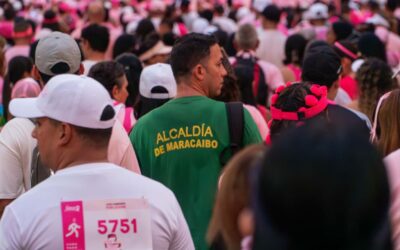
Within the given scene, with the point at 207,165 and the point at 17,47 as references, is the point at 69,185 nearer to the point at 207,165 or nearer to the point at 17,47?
the point at 207,165

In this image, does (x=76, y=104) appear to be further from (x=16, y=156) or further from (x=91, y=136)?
(x=16, y=156)

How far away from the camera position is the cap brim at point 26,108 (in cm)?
373

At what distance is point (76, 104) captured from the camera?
3641mm

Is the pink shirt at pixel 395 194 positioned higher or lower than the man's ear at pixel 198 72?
lower

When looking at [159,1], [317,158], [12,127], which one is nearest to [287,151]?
[317,158]

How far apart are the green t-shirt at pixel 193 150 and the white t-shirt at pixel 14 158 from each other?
60cm

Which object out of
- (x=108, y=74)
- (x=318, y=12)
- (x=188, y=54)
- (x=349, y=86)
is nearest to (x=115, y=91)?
(x=108, y=74)

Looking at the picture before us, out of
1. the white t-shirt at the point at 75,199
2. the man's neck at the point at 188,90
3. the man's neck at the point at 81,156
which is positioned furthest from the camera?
the man's neck at the point at 188,90

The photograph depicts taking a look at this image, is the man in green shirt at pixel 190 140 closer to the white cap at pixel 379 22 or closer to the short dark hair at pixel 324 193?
the short dark hair at pixel 324 193

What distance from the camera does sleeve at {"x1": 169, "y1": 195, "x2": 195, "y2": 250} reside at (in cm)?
368

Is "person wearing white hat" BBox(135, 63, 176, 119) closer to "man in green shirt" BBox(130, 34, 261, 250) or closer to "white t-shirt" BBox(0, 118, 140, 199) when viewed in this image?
"man in green shirt" BBox(130, 34, 261, 250)

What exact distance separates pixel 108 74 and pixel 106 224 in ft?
10.9

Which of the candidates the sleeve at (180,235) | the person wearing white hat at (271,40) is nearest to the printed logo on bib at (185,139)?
the sleeve at (180,235)

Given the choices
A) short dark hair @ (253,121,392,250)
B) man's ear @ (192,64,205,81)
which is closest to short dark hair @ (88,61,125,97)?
man's ear @ (192,64,205,81)
